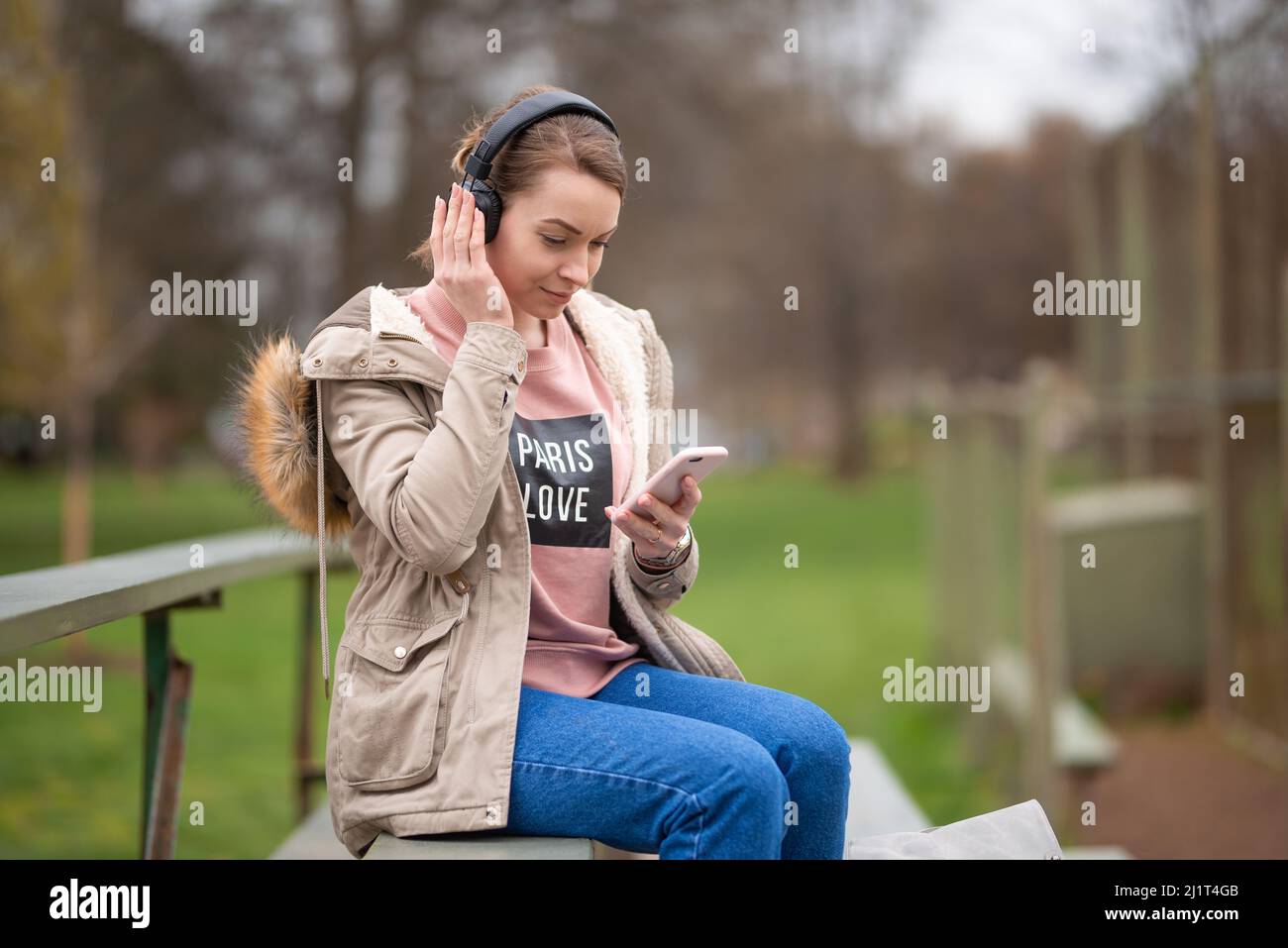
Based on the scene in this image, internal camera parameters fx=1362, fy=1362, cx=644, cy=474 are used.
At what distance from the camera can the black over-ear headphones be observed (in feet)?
8.06

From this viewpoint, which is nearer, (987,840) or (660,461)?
(987,840)

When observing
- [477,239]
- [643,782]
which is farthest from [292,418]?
[643,782]

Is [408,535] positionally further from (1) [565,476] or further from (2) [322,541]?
(1) [565,476]

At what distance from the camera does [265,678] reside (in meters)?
9.56

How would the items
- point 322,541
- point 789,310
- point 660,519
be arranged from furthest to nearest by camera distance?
1. point 789,310
2. point 660,519
3. point 322,541

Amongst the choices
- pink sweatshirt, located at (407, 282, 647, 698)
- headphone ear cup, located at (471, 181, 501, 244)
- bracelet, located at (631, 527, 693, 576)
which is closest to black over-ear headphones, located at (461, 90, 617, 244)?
headphone ear cup, located at (471, 181, 501, 244)

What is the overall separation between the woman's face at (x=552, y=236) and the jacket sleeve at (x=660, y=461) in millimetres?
421

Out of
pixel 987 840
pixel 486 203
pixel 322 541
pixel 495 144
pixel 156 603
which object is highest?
pixel 495 144

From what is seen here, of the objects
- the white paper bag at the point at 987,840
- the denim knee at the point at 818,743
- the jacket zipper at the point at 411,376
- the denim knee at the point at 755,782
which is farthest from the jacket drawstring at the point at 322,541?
the white paper bag at the point at 987,840

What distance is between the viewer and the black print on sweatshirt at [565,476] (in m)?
2.52

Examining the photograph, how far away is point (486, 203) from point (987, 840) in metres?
1.50

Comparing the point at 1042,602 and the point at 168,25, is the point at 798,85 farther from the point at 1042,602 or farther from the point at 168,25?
the point at 1042,602

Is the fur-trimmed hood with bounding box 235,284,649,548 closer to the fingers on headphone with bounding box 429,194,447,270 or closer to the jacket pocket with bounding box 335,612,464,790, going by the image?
the fingers on headphone with bounding box 429,194,447,270

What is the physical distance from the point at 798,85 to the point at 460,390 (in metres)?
17.8
